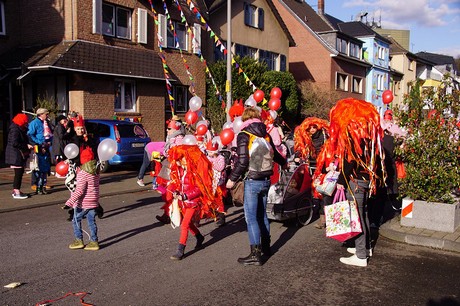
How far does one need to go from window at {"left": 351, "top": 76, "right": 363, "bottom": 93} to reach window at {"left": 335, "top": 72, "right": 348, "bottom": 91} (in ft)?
5.23

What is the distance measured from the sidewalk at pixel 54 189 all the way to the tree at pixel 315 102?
18587 millimetres

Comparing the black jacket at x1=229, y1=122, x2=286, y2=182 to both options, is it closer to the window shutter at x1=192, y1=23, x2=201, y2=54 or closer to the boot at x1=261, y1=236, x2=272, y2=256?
the boot at x1=261, y1=236, x2=272, y2=256

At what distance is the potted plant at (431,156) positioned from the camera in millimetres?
6613

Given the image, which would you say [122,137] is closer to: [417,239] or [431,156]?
[431,156]

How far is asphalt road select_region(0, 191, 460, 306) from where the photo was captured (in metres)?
4.42

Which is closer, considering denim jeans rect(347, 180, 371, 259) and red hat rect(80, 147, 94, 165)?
denim jeans rect(347, 180, 371, 259)

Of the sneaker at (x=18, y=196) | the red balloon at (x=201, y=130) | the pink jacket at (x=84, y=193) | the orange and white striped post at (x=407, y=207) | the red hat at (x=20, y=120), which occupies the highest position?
the red hat at (x=20, y=120)

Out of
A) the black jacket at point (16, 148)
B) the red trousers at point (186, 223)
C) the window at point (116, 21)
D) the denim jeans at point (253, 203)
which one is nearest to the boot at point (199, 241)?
the red trousers at point (186, 223)

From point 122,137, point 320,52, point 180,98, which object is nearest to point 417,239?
point 122,137

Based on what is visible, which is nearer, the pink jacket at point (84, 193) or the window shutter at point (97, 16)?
the pink jacket at point (84, 193)

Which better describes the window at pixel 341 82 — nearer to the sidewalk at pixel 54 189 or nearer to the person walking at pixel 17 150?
the sidewalk at pixel 54 189

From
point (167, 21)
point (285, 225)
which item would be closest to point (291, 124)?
point (167, 21)

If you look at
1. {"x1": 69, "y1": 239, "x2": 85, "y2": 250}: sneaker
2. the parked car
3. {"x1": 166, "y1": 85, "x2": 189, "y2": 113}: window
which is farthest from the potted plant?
{"x1": 166, "y1": 85, "x2": 189, "y2": 113}: window

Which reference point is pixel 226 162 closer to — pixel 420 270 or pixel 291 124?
pixel 420 270
